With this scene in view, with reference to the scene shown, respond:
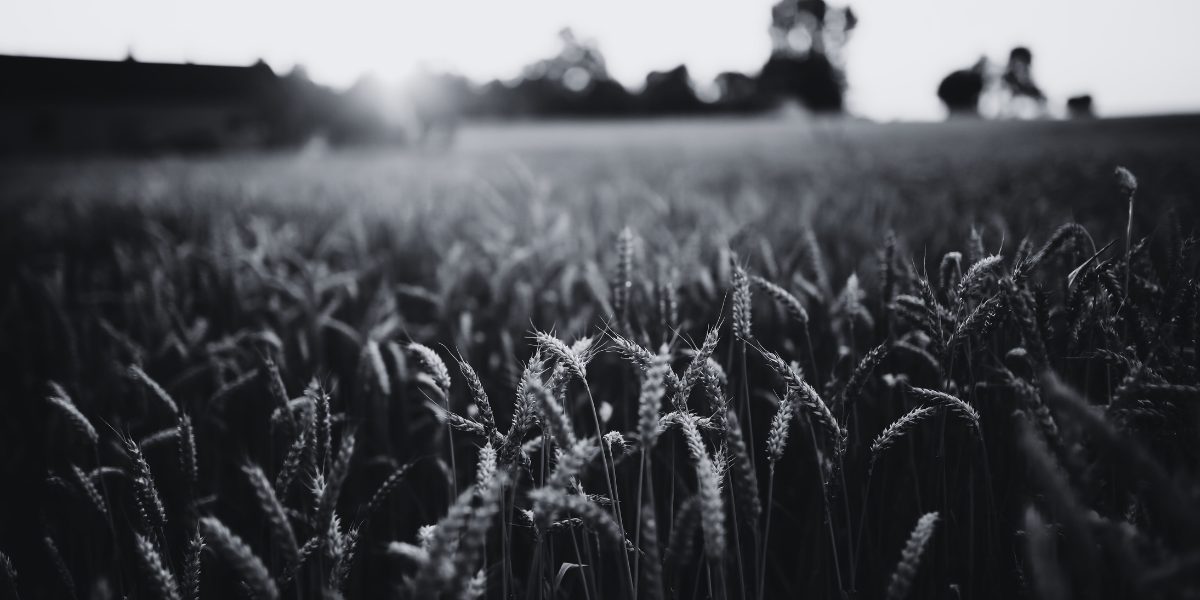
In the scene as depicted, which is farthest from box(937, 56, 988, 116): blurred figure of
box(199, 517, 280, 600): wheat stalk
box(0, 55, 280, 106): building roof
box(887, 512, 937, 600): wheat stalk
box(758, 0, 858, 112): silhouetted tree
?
box(199, 517, 280, 600): wheat stalk

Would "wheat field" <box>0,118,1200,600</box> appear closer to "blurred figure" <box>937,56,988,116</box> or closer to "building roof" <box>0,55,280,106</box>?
"building roof" <box>0,55,280,106</box>

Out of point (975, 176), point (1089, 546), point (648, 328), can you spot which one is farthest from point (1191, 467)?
point (975, 176)

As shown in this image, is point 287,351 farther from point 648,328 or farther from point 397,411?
point 648,328

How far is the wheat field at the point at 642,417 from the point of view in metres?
0.77

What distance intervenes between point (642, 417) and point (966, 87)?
57000mm

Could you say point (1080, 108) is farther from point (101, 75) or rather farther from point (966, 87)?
point (101, 75)

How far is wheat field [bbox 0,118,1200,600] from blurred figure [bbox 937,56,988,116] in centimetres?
5201

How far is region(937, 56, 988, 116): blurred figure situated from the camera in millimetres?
46156

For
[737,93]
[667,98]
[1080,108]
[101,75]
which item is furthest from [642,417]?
[737,93]

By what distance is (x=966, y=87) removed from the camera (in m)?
46.2

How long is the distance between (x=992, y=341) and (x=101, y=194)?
906cm

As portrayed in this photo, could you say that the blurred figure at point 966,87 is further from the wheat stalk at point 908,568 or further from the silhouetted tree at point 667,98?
the wheat stalk at point 908,568

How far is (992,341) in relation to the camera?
61.5 inches

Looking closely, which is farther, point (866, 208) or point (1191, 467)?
point (866, 208)
